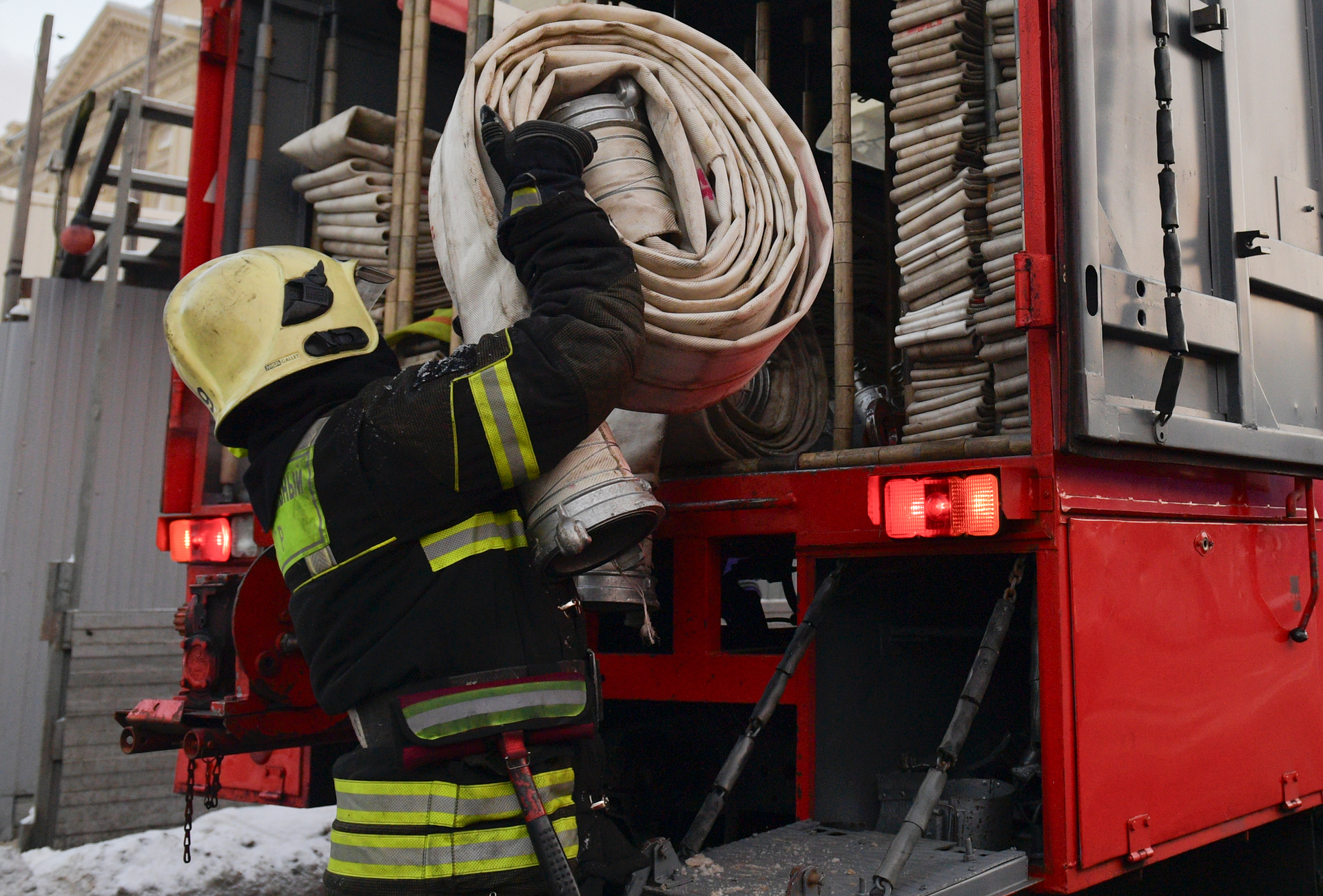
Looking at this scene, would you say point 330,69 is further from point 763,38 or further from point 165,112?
point 165,112

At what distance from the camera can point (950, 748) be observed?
215cm

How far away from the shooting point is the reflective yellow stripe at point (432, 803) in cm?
186

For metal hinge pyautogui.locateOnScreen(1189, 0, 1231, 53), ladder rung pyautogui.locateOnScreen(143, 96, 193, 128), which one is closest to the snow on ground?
ladder rung pyautogui.locateOnScreen(143, 96, 193, 128)

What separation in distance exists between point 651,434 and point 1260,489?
5.30 feet

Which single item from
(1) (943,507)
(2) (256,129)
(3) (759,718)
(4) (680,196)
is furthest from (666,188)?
(2) (256,129)

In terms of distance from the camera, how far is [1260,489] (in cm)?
300

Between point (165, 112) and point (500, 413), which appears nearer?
point (500, 413)

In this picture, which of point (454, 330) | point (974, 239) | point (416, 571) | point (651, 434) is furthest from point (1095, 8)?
point (416, 571)

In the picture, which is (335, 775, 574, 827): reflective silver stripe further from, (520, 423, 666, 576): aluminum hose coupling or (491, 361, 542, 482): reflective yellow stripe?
(491, 361, 542, 482): reflective yellow stripe

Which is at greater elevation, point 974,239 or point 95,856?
point 974,239

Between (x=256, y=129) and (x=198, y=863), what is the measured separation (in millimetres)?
3165

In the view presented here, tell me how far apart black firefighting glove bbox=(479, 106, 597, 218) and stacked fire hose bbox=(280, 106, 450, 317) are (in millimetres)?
2214

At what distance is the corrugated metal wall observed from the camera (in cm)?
648

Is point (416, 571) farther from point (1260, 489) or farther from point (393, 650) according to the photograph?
point (1260, 489)
